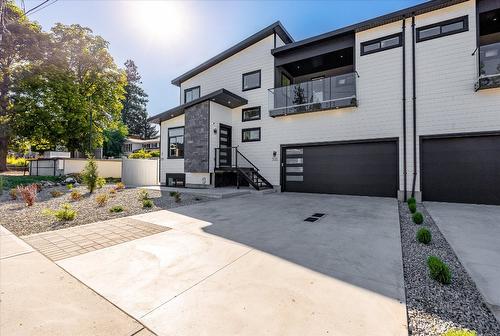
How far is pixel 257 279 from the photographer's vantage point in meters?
2.69

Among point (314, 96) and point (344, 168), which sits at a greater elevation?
point (314, 96)

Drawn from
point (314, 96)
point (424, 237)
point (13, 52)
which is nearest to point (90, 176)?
point (314, 96)

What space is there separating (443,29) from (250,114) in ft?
28.2

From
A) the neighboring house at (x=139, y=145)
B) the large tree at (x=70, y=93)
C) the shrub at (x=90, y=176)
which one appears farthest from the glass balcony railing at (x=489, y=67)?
the neighboring house at (x=139, y=145)

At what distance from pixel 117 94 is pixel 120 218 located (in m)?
19.8

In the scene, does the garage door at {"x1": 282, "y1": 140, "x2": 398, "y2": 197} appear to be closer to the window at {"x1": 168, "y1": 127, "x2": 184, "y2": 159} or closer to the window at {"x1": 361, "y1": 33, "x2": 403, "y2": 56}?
the window at {"x1": 361, "y1": 33, "x2": 403, "y2": 56}

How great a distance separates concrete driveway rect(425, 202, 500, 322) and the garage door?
2.01m

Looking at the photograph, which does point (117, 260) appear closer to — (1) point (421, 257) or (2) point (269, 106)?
(1) point (421, 257)

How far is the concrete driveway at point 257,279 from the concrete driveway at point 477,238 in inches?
31.9

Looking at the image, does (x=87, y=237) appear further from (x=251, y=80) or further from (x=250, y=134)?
(x=251, y=80)

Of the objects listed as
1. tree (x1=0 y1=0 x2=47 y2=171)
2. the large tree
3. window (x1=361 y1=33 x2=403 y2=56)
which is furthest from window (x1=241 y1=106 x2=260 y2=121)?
tree (x1=0 y1=0 x2=47 y2=171)

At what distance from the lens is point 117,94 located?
2130cm

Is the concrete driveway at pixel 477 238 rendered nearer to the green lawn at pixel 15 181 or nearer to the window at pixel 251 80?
the window at pixel 251 80

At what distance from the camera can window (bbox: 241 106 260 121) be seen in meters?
12.4
